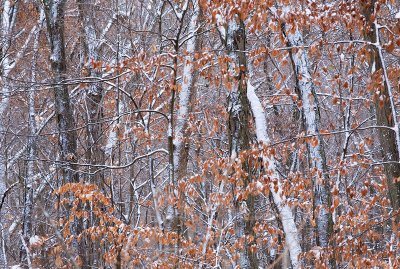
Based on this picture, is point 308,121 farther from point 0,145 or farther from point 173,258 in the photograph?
point 0,145

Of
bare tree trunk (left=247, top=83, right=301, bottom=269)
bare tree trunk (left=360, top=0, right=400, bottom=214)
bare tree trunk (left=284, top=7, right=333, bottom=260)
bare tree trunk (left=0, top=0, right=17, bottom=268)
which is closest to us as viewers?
bare tree trunk (left=360, top=0, right=400, bottom=214)

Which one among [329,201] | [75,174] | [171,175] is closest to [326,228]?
[329,201]

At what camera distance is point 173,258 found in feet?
26.4

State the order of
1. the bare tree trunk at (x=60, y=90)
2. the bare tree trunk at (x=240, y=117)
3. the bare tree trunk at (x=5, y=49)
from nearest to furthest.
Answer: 1. the bare tree trunk at (x=240, y=117)
2. the bare tree trunk at (x=60, y=90)
3. the bare tree trunk at (x=5, y=49)

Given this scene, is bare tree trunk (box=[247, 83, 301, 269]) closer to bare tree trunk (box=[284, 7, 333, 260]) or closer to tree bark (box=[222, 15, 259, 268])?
tree bark (box=[222, 15, 259, 268])

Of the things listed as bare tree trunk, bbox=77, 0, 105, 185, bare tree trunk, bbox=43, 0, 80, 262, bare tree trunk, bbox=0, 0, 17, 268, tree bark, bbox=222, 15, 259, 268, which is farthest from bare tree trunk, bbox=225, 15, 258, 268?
bare tree trunk, bbox=0, 0, 17, 268

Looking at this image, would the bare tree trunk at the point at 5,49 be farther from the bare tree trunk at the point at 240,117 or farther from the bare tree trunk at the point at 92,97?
the bare tree trunk at the point at 240,117

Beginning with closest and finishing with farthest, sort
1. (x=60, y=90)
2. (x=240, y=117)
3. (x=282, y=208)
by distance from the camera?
(x=282, y=208) < (x=240, y=117) < (x=60, y=90)

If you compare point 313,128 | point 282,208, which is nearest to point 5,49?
point 313,128

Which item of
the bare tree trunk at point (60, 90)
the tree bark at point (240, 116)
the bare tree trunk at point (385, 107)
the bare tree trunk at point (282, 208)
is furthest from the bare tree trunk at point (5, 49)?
the bare tree trunk at point (385, 107)

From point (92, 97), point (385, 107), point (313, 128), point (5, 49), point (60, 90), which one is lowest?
point (313, 128)

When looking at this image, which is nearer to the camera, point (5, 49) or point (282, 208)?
point (282, 208)

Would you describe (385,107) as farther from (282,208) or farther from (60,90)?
(60,90)

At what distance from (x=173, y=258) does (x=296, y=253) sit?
5.75ft
